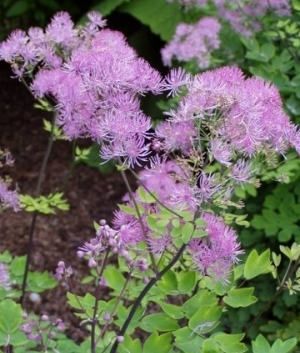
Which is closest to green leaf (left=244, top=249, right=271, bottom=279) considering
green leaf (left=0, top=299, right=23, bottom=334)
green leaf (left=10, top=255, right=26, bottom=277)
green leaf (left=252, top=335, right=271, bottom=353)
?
green leaf (left=252, top=335, right=271, bottom=353)

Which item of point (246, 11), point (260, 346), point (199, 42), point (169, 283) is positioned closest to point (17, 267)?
point (169, 283)

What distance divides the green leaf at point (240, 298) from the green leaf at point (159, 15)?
282cm

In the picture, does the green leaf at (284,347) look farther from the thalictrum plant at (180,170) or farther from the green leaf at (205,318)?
the green leaf at (205,318)

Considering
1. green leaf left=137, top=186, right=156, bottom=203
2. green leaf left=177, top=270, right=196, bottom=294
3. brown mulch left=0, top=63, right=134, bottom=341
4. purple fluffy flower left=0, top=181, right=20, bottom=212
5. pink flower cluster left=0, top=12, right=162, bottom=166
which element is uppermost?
pink flower cluster left=0, top=12, right=162, bottom=166

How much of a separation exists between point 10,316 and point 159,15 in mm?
2995

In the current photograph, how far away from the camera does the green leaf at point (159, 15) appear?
3.93 metres

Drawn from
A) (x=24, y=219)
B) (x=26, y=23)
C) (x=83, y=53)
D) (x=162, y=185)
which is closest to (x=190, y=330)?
(x=83, y=53)

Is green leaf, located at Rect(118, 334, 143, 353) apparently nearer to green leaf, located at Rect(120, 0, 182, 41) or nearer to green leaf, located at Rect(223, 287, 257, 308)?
green leaf, located at Rect(223, 287, 257, 308)

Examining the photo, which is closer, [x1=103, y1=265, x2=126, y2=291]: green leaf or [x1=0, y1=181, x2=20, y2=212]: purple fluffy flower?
[x1=103, y1=265, x2=126, y2=291]: green leaf

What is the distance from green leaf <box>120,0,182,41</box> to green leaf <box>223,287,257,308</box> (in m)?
2.82

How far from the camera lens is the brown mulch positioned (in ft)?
10.1

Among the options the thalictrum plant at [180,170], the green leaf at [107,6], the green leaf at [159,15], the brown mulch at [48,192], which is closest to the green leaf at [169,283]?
the thalictrum plant at [180,170]

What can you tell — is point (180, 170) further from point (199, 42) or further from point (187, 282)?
point (199, 42)

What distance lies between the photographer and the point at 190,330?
Answer: 117cm
